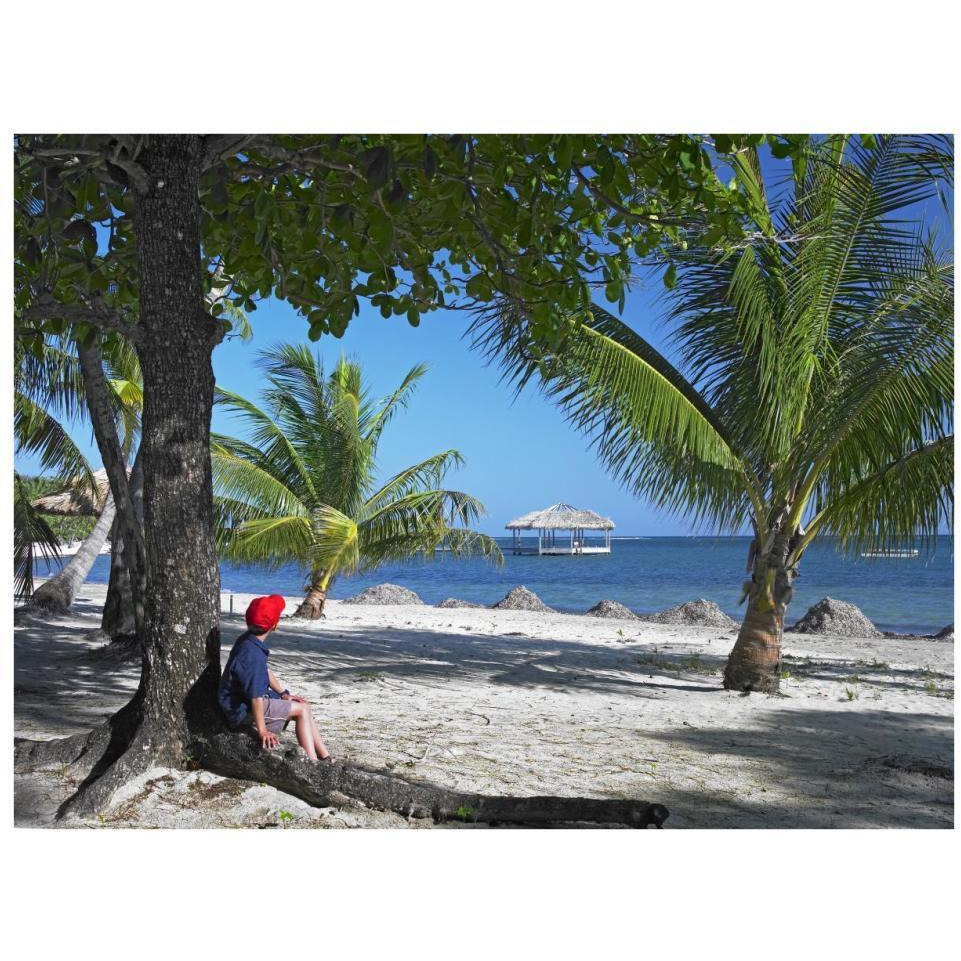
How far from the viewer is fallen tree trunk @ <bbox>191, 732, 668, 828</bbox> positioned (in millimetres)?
3549

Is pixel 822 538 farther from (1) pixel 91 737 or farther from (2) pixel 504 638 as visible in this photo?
(1) pixel 91 737

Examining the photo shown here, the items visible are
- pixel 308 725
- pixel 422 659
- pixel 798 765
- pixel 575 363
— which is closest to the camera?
pixel 308 725

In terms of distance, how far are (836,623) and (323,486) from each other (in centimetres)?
775

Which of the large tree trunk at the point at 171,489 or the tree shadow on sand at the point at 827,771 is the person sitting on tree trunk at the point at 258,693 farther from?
the tree shadow on sand at the point at 827,771

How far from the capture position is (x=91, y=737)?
4.03m

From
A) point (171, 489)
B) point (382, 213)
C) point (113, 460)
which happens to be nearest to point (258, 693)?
point (171, 489)

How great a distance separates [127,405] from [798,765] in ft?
28.3

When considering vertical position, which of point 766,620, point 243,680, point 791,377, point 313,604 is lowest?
point 313,604

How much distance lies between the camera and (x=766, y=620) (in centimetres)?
713

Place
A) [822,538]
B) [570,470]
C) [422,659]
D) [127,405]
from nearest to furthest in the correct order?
[822,538], [422,659], [127,405], [570,470]

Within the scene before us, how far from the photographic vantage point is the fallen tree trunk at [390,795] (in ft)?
11.6

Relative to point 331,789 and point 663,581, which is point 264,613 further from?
point 663,581

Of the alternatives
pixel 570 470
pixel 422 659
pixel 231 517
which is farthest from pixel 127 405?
pixel 570 470
